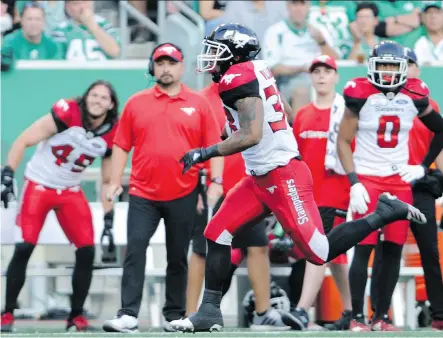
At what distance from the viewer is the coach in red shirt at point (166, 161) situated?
8156 millimetres

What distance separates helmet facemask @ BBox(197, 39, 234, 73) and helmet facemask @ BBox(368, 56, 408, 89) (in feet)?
4.91

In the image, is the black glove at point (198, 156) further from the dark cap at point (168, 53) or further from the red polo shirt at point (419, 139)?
the red polo shirt at point (419, 139)

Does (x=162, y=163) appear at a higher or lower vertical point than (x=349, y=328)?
higher

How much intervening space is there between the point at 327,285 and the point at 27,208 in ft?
7.99

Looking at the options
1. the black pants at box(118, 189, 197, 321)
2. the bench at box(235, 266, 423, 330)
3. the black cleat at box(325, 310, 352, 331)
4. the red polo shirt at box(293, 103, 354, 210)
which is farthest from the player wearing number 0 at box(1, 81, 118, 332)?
the black cleat at box(325, 310, 352, 331)

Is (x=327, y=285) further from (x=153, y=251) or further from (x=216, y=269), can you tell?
(x=216, y=269)

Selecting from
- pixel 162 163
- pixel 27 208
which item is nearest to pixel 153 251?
pixel 27 208

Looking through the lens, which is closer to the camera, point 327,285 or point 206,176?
point 206,176

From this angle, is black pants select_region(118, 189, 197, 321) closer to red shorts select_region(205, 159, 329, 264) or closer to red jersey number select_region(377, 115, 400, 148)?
red shorts select_region(205, 159, 329, 264)

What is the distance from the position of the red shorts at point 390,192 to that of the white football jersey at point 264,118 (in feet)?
4.01

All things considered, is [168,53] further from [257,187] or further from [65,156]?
[257,187]

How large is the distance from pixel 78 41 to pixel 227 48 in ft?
15.5

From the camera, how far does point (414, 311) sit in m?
9.54

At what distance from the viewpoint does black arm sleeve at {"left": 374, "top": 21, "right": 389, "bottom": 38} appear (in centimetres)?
1178
